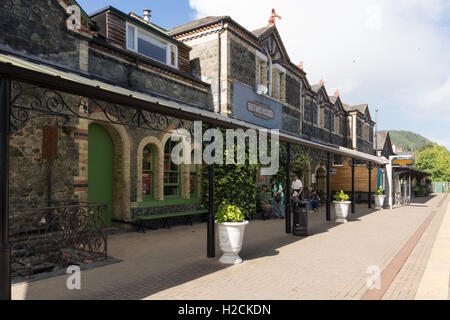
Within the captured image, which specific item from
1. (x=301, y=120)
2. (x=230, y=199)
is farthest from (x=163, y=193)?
(x=301, y=120)

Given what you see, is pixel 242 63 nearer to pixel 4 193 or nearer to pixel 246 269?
pixel 246 269

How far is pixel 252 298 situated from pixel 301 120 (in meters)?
16.2

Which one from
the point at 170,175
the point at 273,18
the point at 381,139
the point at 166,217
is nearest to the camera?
the point at 166,217

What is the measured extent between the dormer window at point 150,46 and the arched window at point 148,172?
355cm

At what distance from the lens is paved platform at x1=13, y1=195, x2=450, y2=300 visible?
451 cm

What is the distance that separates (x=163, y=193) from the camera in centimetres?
1077

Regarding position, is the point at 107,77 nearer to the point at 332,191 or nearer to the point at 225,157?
the point at 225,157

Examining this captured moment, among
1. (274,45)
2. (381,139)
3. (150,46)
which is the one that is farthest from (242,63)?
(381,139)

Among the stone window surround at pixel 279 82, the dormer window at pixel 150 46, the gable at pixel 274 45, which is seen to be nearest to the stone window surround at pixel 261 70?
the gable at pixel 274 45

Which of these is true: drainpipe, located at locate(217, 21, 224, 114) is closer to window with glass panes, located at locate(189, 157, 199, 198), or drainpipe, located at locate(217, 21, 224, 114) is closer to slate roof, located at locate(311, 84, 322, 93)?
window with glass panes, located at locate(189, 157, 199, 198)

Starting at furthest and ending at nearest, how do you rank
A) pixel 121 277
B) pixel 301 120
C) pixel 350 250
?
pixel 301 120
pixel 350 250
pixel 121 277

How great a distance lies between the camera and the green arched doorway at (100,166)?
8.84 m

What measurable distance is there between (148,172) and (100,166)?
5.66 feet

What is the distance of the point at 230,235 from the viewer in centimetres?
605
